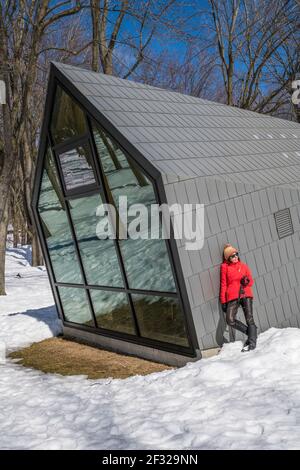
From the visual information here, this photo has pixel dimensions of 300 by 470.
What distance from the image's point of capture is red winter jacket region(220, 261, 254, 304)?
7207 millimetres

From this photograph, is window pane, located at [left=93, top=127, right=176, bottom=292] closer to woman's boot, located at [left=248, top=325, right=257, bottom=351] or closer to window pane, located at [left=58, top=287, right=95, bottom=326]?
woman's boot, located at [left=248, top=325, right=257, bottom=351]

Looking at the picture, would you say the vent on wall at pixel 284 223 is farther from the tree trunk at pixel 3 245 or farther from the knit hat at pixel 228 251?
the tree trunk at pixel 3 245

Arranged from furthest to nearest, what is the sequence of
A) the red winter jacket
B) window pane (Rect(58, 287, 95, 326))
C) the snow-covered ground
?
window pane (Rect(58, 287, 95, 326)), the red winter jacket, the snow-covered ground

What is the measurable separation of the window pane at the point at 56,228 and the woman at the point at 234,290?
12.1 feet

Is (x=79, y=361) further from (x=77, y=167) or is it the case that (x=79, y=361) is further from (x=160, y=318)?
(x=77, y=167)

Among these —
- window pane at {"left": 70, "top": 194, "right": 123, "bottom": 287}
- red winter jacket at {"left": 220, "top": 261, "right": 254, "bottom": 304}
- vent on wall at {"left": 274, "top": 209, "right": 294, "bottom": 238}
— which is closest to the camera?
red winter jacket at {"left": 220, "top": 261, "right": 254, "bottom": 304}

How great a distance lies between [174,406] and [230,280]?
87.9 inches

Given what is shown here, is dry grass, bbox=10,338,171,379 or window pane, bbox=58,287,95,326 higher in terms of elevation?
window pane, bbox=58,287,95,326

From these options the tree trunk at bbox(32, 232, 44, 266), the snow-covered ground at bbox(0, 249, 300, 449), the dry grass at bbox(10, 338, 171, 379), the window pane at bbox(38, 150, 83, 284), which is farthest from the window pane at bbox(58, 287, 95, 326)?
the tree trunk at bbox(32, 232, 44, 266)

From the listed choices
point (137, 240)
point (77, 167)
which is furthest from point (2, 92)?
point (137, 240)

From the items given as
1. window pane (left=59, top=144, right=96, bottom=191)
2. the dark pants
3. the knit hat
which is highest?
window pane (left=59, top=144, right=96, bottom=191)

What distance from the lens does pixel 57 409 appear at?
6.26 m

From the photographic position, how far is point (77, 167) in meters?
8.85

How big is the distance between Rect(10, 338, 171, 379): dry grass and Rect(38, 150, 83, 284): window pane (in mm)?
1427
